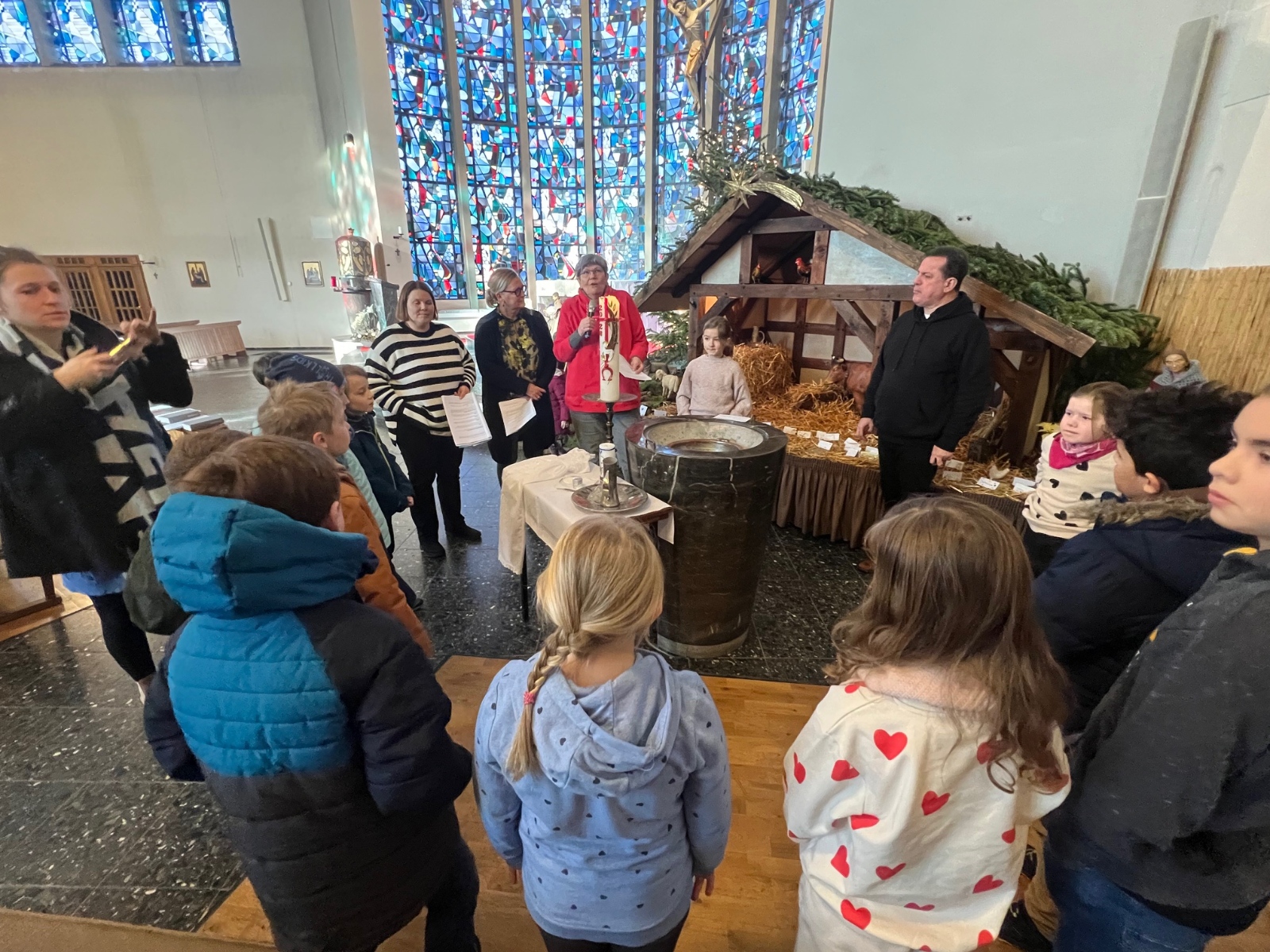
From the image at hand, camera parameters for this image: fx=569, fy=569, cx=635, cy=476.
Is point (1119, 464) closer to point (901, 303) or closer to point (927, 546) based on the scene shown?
point (927, 546)

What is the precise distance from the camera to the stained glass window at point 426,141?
10141mm

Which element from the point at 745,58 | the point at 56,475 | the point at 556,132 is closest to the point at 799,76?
the point at 745,58

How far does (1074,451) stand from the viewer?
79.5 inches

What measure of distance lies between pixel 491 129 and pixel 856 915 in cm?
1339

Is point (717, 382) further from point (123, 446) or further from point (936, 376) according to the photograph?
point (123, 446)

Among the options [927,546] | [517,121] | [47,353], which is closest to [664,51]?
[517,121]

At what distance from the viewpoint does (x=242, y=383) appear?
952 centimetres

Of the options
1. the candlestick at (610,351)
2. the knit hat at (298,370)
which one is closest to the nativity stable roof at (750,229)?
the candlestick at (610,351)

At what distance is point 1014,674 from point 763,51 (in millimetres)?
10348

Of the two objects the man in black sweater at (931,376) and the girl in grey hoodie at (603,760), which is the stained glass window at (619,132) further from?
the girl in grey hoodie at (603,760)

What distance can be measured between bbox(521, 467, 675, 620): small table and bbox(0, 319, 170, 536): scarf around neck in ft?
4.52

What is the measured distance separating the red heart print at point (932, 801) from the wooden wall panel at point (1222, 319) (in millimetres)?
3209

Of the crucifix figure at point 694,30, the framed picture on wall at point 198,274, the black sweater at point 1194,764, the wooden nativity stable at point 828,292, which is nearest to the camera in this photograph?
the black sweater at point 1194,764

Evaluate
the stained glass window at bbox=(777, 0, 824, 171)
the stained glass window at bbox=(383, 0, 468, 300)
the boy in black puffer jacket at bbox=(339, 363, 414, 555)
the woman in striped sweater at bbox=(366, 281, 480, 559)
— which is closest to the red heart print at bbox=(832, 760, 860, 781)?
the boy in black puffer jacket at bbox=(339, 363, 414, 555)
